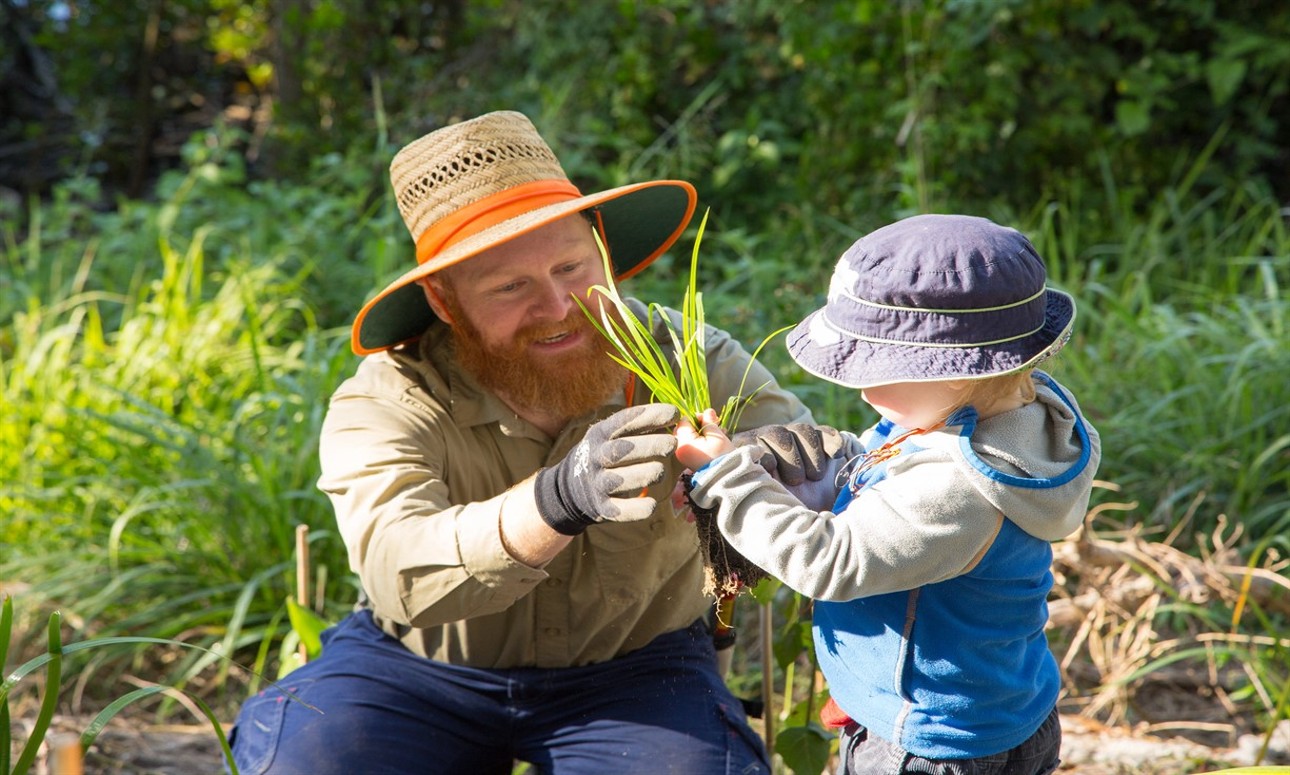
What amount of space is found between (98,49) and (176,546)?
5.17 m

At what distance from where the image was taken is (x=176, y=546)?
383 cm

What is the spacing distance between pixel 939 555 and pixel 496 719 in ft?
3.78

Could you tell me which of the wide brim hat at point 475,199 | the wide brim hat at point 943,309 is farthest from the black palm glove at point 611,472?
the wide brim hat at point 475,199

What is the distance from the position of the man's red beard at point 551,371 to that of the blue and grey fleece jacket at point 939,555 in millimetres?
669

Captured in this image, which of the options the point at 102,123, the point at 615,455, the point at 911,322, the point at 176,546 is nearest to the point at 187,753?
the point at 176,546

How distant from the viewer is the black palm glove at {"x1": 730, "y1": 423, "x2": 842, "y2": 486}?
1.96 metres

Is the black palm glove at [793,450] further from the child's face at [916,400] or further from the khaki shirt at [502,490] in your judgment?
the khaki shirt at [502,490]

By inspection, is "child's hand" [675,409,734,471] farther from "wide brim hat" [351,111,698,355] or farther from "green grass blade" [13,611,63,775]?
"green grass blade" [13,611,63,775]

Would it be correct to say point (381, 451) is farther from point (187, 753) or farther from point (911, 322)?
point (187, 753)

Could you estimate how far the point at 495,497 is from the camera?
7.93 feet

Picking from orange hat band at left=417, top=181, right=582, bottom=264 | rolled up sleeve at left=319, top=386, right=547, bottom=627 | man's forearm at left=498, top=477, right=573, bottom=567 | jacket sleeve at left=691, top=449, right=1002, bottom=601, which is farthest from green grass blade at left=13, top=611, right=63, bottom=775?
orange hat band at left=417, top=181, right=582, bottom=264

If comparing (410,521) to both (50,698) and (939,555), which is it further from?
(939,555)

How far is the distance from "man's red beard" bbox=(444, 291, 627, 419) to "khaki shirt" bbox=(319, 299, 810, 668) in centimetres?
4

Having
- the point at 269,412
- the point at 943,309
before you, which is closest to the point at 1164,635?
the point at 943,309
